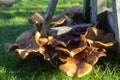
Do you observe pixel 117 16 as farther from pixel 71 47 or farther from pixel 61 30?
pixel 61 30

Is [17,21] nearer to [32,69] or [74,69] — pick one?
[32,69]

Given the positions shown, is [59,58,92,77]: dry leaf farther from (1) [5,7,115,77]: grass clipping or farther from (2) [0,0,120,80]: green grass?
(2) [0,0,120,80]: green grass

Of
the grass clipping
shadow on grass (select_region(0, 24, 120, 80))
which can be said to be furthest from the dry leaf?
shadow on grass (select_region(0, 24, 120, 80))

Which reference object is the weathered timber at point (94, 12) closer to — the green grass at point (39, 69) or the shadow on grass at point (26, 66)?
the green grass at point (39, 69)

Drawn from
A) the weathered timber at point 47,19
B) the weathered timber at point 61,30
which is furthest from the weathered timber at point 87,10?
the weathered timber at point 47,19

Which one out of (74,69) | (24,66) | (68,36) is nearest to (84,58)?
(74,69)

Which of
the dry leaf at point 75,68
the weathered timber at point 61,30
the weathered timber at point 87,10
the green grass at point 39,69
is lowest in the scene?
the green grass at point 39,69

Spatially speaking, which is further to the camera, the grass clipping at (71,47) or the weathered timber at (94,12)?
the weathered timber at (94,12)

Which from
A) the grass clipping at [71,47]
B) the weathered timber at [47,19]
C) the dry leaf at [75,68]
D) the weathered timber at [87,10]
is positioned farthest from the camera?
the weathered timber at [87,10]

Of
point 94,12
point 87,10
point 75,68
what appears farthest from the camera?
point 87,10

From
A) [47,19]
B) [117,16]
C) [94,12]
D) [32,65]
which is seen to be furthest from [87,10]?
[32,65]
